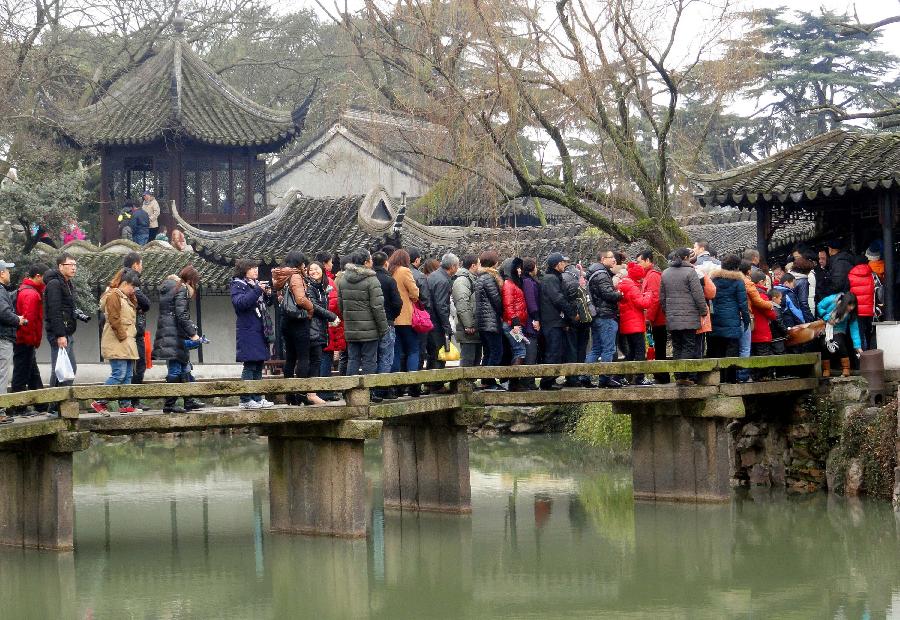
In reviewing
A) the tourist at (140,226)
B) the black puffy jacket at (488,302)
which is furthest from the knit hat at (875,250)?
the tourist at (140,226)

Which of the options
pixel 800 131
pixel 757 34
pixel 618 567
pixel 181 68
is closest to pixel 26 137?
pixel 181 68

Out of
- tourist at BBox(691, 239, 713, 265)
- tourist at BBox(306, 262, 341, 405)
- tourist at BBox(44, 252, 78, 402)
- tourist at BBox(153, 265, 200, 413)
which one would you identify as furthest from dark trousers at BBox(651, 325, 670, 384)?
tourist at BBox(44, 252, 78, 402)

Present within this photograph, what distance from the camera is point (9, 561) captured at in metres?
14.5

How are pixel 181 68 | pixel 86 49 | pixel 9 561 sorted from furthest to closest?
pixel 86 49, pixel 181 68, pixel 9 561

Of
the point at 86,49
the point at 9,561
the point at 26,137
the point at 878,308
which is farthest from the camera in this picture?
the point at 86,49

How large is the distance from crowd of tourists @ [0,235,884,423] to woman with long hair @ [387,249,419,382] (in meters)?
0.02

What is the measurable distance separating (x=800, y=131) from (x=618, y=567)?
31.2m

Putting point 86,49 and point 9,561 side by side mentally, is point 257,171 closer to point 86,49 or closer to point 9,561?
point 86,49

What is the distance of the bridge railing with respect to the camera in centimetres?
1368

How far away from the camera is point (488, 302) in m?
15.9

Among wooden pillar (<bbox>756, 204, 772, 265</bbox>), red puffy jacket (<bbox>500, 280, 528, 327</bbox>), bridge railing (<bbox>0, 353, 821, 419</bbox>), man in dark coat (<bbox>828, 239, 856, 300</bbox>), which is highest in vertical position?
wooden pillar (<bbox>756, 204, 772, 265</bbox>)

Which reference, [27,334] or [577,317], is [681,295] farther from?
[27,334]

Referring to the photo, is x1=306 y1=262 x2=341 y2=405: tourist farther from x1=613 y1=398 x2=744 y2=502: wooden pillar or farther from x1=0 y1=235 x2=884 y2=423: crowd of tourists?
x1=613 y1=398 x2=744 y2=502: wooden pillar

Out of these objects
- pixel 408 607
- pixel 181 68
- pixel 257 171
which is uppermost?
pixel 181 68
